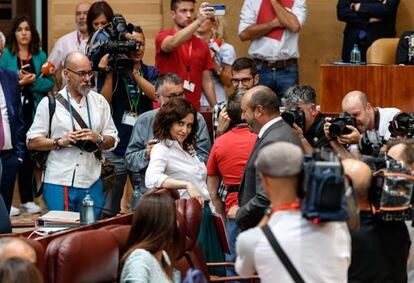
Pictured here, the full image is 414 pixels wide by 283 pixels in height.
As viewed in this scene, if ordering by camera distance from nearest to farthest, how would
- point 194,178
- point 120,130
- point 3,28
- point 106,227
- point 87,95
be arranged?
1. point 106,227
2. point 194,178
3. point 87,95
4. point 120,130
5. point 3,28

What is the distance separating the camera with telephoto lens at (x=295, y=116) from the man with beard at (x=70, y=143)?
3.81 feet

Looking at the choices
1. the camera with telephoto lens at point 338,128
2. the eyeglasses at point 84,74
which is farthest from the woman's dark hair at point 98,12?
the camera with telephoto lens at point 338,128

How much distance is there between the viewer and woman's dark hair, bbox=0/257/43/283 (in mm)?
4441

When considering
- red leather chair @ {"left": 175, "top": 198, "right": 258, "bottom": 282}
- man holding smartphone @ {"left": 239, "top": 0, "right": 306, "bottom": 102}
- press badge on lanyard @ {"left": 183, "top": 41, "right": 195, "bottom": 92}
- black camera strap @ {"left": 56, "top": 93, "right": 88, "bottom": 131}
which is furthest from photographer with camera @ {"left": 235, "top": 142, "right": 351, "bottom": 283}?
man holding smartphone @ {"left": 239, "top": 0, "right": 306, "bottom": 102}

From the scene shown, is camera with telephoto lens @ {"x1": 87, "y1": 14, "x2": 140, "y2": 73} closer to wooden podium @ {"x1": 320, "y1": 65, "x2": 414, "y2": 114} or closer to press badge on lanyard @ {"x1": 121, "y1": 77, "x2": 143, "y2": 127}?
press badge on lanyard @ {"x1": 121, "y1": 77, "x2": 143, "y2": 127}

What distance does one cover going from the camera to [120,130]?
8.86 m

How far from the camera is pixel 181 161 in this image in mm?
7441

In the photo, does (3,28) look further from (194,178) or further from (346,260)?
(346,260)

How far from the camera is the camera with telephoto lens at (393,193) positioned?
218 inches

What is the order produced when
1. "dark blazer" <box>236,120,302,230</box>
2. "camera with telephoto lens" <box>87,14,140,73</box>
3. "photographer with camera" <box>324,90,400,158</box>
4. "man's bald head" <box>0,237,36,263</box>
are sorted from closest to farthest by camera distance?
"man's bald head" <box>0,237,36,263</box>, "dark blazer" <box>236,120,302,230</box>, "photographer with camera" <box>324,90,400,158</box>, "camera with telephoto lens" <box>87,14,140,73</box>

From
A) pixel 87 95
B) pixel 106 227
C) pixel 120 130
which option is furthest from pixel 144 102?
pixel 106 227

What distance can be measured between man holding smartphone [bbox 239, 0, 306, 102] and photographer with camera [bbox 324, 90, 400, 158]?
210cm

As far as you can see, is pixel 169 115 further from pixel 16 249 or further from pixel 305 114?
pixel 16 249

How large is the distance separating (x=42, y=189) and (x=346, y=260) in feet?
11.8
